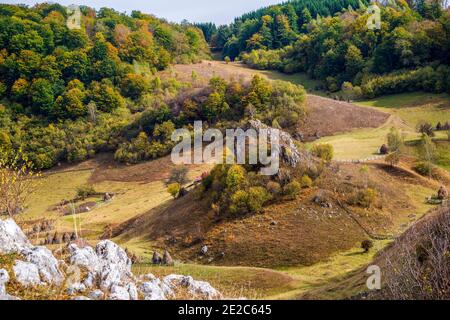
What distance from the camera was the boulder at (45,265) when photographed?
13129mm

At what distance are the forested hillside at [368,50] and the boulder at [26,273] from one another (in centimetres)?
5657

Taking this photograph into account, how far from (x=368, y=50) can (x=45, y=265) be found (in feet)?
245

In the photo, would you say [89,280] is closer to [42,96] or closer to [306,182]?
[306,182]

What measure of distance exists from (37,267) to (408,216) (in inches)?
914

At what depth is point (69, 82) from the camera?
74.8 m

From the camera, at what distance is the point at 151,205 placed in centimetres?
4312

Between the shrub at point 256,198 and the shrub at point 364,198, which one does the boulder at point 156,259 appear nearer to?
the shrub at point 256,198

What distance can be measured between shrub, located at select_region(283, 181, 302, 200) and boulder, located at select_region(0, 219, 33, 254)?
17.7 m

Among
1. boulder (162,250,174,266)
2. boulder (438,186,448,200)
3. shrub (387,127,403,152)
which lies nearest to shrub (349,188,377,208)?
boulder (438,186,448,200)

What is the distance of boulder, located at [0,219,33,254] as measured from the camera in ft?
47.1

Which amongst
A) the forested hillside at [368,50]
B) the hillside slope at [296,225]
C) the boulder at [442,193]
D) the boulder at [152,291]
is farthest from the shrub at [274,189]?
the forested hillside at [368,50]

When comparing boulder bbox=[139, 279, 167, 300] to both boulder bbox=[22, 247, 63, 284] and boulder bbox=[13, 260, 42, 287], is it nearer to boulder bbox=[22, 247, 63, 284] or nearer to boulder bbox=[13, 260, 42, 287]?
boulder bbox=[22, 247, 63, 284]

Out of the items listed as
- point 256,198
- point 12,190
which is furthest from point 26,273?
point 12,190
